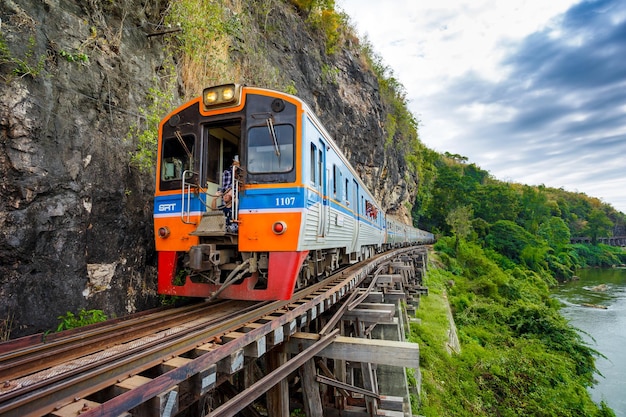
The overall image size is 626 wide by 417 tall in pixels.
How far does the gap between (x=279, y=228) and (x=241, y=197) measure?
0.75m

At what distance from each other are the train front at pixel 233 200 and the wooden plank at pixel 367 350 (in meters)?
0.64

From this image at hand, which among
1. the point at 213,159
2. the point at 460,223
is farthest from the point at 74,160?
the point at 460,223

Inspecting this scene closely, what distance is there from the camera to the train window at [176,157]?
17.1 ft

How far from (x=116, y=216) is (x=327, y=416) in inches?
176

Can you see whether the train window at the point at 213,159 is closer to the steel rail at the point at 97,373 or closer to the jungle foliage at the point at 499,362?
the steel rail at the point at 97,373

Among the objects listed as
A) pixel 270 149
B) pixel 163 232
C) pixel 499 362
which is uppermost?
pixel 270 149

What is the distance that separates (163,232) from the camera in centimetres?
498

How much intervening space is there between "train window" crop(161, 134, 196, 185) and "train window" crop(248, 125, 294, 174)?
101 centimetres

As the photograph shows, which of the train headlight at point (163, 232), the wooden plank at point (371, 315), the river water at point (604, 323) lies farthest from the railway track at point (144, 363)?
the river water at point (604, 323)

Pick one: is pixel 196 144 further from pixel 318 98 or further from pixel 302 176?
pixel 318 98

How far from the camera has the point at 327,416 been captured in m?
5.14

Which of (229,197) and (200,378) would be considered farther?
(229,197)

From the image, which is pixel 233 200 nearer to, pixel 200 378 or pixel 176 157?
pixel 176 157

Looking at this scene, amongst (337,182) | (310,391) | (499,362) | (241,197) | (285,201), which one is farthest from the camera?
(499,362)
